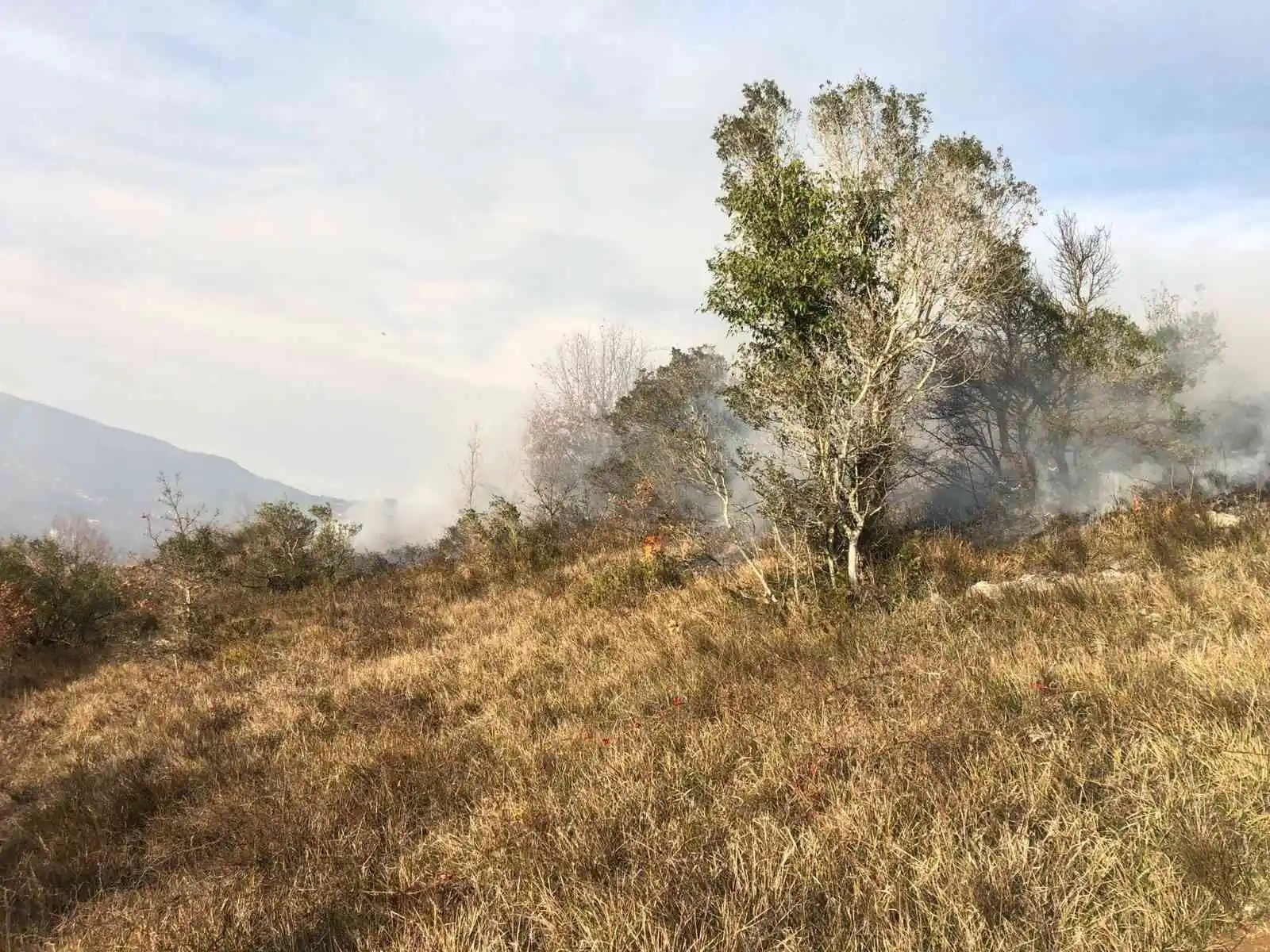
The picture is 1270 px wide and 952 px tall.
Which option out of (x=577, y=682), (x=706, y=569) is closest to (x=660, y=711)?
(x=577, y=682)

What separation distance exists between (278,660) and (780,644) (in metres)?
6.51

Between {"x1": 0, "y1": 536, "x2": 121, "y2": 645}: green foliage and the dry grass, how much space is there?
4.75 metres

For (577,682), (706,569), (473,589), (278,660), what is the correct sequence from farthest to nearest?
1. (473,589)
2. (706,569)
3. (278,660)
4. (577,682)

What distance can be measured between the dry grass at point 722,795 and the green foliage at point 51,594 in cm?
475

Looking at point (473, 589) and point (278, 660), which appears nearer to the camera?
point (278, 660)

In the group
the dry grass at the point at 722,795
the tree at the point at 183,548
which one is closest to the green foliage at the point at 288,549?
the tree at the point at 183,548

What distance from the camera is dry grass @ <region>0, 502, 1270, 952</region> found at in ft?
6.90

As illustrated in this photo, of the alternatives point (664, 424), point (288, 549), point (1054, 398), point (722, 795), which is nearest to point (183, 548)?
point (288, 549)

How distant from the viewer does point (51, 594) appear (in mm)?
10820

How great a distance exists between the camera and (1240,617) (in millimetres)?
4441

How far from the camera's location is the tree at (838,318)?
682 centimetres

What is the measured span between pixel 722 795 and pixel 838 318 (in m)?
5.98

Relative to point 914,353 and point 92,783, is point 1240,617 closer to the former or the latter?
point 914,353

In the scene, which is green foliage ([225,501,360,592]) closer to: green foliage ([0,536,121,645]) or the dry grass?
A: green foliage ([0,536,121,645])
